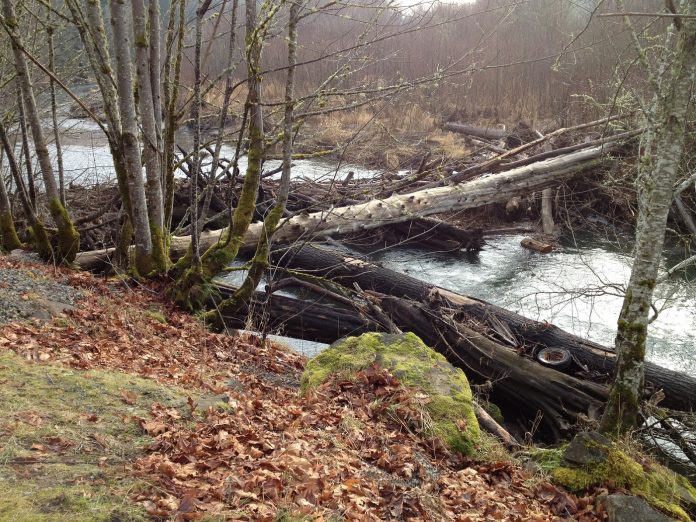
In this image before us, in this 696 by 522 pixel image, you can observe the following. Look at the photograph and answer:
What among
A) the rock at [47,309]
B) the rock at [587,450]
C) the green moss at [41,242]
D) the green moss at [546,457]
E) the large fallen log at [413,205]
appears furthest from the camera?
the large fallen log at [413,205]

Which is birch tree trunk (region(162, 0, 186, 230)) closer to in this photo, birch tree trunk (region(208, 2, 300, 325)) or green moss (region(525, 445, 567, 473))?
birch tree trunk (region(208, 2, 300, 325))

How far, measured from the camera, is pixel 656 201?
15.6 feet

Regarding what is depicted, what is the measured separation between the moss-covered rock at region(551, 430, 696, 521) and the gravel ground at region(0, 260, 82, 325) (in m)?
4.50

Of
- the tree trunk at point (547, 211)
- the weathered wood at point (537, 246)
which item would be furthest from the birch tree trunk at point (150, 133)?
the tree trunk at point (547, 211)

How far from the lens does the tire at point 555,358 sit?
6.47 m

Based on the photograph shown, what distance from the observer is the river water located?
8.41 meters

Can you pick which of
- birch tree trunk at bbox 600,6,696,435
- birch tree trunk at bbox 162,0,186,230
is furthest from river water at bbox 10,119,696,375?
birch tree trunk at bbox 162,0,186,230

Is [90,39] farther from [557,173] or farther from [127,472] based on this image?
[557,173]

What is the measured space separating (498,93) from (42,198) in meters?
16.4

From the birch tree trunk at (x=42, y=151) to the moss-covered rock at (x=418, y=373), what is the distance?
149 inches

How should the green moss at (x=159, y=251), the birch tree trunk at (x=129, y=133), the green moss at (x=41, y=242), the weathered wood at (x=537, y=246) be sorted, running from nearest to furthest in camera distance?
the birch tree trunk at (x=129, y=133), the green moss at (x=159, y=251), the green moss at (x=41, y=242), the weathered wood at (x=537, y=246)

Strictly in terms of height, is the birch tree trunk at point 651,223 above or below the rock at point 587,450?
above

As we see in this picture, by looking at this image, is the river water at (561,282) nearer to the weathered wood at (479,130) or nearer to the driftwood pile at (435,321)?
the driftwood pile at (435,321)

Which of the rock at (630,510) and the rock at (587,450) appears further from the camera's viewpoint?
the rock at (587,450)
